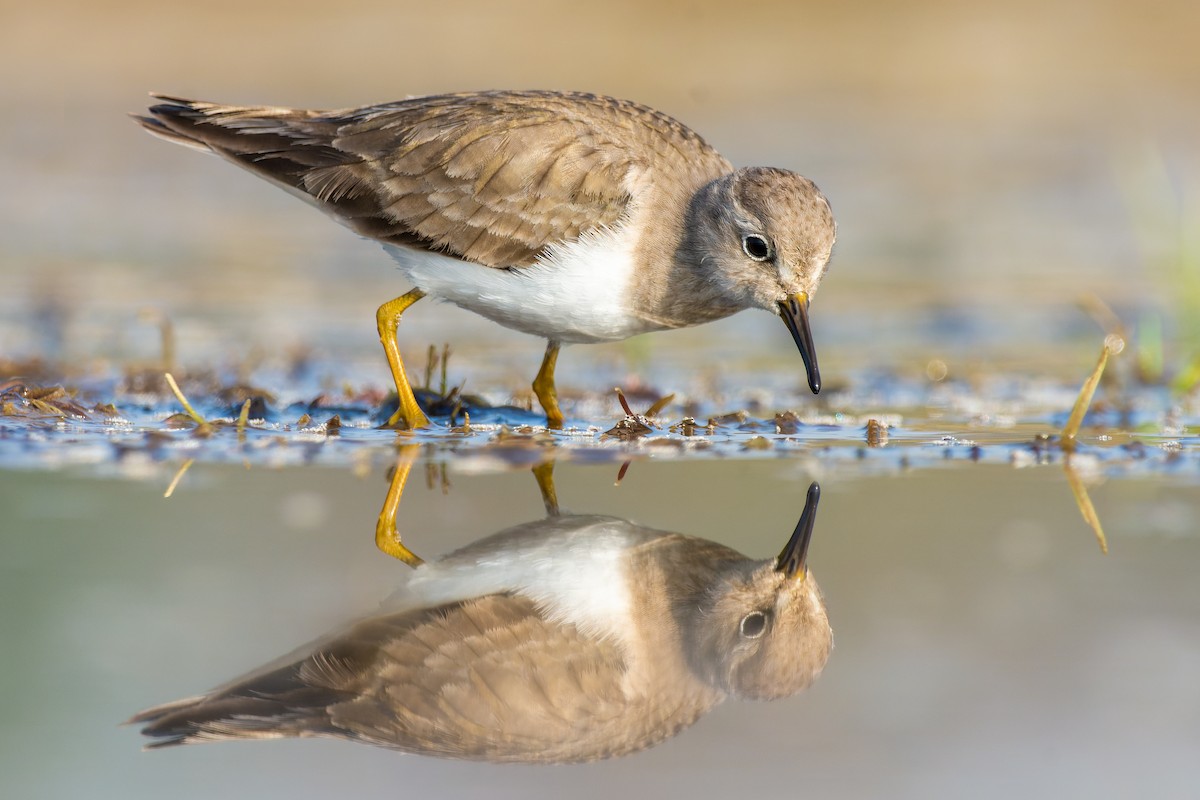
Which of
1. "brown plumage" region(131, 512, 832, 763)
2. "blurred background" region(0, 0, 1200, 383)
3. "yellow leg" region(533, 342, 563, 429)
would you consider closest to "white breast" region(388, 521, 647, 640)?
"brown plumage" region(131, 512, 832, 763)

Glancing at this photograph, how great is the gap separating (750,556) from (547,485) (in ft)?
4.02

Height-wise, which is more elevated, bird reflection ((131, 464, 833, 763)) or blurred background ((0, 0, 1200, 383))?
blurred background ((0, 0, 1200, 383))

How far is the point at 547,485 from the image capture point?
6055mm

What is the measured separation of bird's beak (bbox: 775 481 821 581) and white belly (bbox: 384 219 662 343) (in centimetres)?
180

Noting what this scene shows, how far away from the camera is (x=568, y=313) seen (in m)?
7.19

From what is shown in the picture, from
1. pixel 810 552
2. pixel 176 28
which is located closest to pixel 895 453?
pixel 810 552

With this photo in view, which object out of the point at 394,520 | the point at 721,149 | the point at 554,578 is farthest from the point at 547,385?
the point at 721,149

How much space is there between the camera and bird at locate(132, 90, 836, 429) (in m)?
7.19

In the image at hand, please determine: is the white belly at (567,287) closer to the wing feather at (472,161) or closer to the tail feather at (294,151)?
the wing feather at (472,161)

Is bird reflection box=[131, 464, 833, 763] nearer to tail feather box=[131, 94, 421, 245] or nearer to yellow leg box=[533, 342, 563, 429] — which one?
yellow leg box=[533, 342, 563, 429]

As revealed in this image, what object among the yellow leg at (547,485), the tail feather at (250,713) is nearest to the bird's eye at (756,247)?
the yellow leg at (547,485)

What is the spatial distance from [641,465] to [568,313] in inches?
43.3

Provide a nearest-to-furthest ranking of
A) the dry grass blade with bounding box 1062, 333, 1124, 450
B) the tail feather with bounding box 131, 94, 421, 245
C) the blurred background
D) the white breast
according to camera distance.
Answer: the white breast < the dry grass blade with bounding box 1062, 333, 1124, 450 < the tail feather with bounding box 131, 94, 421, 245 < the blurred background

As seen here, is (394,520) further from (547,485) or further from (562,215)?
(562,215)
